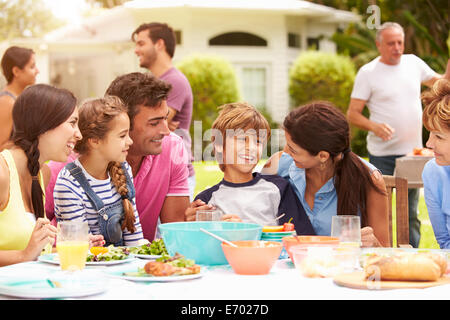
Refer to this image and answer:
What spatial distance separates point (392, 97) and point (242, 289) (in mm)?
5368

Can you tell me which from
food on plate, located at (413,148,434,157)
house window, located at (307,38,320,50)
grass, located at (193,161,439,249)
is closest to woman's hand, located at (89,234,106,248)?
grass, located at (193,161,439,249)

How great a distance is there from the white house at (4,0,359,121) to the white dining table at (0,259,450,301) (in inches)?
710

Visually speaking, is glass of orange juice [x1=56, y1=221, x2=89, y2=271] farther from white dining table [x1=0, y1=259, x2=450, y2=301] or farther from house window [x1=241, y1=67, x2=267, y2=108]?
house window [x1=241, y1=67, x2=267, y2=108]

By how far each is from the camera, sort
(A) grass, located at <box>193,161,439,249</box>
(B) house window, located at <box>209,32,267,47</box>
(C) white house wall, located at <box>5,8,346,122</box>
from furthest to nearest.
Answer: (B) house window, located at <box>209,32,267,47</box> → (C) white house wall, located at <box>5,8,346,122</box> → (A) grass, located at <box>193,161,439,249</box>

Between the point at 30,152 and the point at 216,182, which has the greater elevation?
the point at 30,152

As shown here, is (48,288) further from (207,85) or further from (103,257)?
(207,85)

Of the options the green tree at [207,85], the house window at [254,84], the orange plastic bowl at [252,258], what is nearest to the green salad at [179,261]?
the orange plastic bowl at [252,258]

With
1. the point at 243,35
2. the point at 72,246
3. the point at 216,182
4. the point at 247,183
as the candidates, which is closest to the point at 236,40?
the point at 243,35

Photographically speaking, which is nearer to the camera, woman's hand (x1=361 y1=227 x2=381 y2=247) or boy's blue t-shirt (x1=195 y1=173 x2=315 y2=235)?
woman's hand (x1=361 y1=227 x2=381 y2=247)

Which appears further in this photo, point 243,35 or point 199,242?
point 243,35

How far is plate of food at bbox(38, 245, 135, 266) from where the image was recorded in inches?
101

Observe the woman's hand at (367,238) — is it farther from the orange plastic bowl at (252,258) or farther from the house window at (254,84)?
the house window at (254,84)

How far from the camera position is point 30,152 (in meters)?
3.31

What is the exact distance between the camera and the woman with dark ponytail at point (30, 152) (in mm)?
3072
